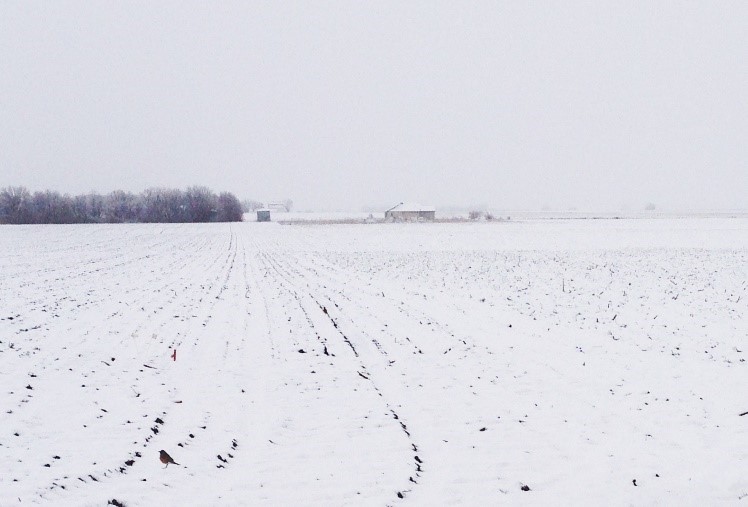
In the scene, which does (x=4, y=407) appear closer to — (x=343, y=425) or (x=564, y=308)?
(x=343, y=425)

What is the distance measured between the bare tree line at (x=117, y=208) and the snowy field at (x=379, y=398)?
118 metres

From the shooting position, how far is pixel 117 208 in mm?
131250

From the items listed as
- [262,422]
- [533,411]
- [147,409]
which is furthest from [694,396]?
[147,409]

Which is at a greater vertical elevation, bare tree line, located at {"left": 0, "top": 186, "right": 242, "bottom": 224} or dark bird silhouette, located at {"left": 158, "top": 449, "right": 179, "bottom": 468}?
bare tree line, located at {"left": 0, "top": 186, "right": 242, "bottom": 224}

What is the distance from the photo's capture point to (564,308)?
1471 centimetres

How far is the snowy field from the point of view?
5.56 m

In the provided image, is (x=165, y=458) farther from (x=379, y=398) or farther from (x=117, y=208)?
(x=117, y=208)

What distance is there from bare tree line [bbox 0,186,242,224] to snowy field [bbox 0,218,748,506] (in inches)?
4631

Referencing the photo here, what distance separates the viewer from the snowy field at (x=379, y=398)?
556cm

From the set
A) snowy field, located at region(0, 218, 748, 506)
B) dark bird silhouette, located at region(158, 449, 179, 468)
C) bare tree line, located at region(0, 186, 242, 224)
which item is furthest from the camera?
bare tree line, located at region(0, 186, 242, 224)

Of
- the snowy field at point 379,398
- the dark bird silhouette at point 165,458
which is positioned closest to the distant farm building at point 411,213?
the snowy field at point 379,398

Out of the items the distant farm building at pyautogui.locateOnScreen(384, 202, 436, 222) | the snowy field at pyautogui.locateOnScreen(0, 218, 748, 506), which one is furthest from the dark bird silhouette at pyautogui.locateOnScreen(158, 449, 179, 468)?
the distant farm building at pyautogui.locateOnScreen(384, 202, 436, 222)

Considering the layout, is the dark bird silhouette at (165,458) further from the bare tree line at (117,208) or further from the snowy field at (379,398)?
the bare tree line at (117,208)

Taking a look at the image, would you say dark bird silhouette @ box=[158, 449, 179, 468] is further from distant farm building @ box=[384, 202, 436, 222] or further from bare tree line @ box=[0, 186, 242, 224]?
bare tree line @ box=[0, 186, 242, 224]
